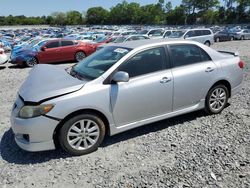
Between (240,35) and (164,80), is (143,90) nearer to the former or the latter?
(164,80)

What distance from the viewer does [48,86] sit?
367cm

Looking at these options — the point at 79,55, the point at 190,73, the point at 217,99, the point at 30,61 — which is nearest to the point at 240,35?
the point at 79,55

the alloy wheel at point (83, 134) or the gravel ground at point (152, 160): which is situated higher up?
the alloy wheel at point (83, 134)

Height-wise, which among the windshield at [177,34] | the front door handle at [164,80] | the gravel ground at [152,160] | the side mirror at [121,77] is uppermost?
the windshield at [177,34]

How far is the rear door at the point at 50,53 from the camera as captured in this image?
13148 millimetres

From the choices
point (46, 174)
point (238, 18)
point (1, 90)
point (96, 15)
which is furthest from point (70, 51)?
point (96, 15)

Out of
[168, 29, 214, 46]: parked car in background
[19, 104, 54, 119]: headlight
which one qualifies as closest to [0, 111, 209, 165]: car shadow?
[19, 104, 54, 119]: headlight

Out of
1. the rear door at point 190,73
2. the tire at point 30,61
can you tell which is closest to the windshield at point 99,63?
the rear door at point 190,73

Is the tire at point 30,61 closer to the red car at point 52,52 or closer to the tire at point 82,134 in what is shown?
the red car at point 52,52

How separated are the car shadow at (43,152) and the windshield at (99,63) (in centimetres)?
112

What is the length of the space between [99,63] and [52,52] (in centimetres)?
989

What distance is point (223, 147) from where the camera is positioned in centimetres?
380

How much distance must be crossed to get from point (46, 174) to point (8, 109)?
2.92 metres

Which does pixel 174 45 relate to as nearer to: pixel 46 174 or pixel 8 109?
pixel 46 174
